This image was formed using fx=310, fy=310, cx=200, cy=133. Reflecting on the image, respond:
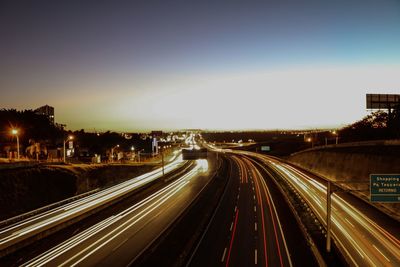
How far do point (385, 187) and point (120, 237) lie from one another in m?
24.6

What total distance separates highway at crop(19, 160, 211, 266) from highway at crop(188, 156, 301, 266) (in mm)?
5436

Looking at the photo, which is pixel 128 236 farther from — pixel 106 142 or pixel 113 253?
pixel 106 142

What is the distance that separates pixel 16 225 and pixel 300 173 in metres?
62.8

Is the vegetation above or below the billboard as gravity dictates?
below

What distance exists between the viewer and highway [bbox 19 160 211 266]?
85.3 ft

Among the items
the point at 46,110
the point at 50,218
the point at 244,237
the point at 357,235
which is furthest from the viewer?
the point at 46,110

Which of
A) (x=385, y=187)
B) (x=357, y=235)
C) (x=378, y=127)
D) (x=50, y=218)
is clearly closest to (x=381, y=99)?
(x=378, y=127)

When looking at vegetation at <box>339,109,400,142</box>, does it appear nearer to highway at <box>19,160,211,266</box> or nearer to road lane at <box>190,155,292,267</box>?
road lane at <box>190,155,292,267</box>

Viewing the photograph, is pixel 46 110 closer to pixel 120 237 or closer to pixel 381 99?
pixel 120 237

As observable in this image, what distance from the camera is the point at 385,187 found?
24578 millimetres

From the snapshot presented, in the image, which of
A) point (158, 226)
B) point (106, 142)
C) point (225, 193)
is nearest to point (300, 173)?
point (225, 193)

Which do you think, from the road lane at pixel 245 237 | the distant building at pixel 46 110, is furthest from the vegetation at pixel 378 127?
the distant building at pixel 46 110

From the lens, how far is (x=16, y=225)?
34.0 m

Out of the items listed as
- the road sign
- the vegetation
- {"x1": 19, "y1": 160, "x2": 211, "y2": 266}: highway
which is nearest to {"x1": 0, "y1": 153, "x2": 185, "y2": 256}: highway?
{"x1": 19, "y1": 160, "x2": 211, "y2": 266}: highway
